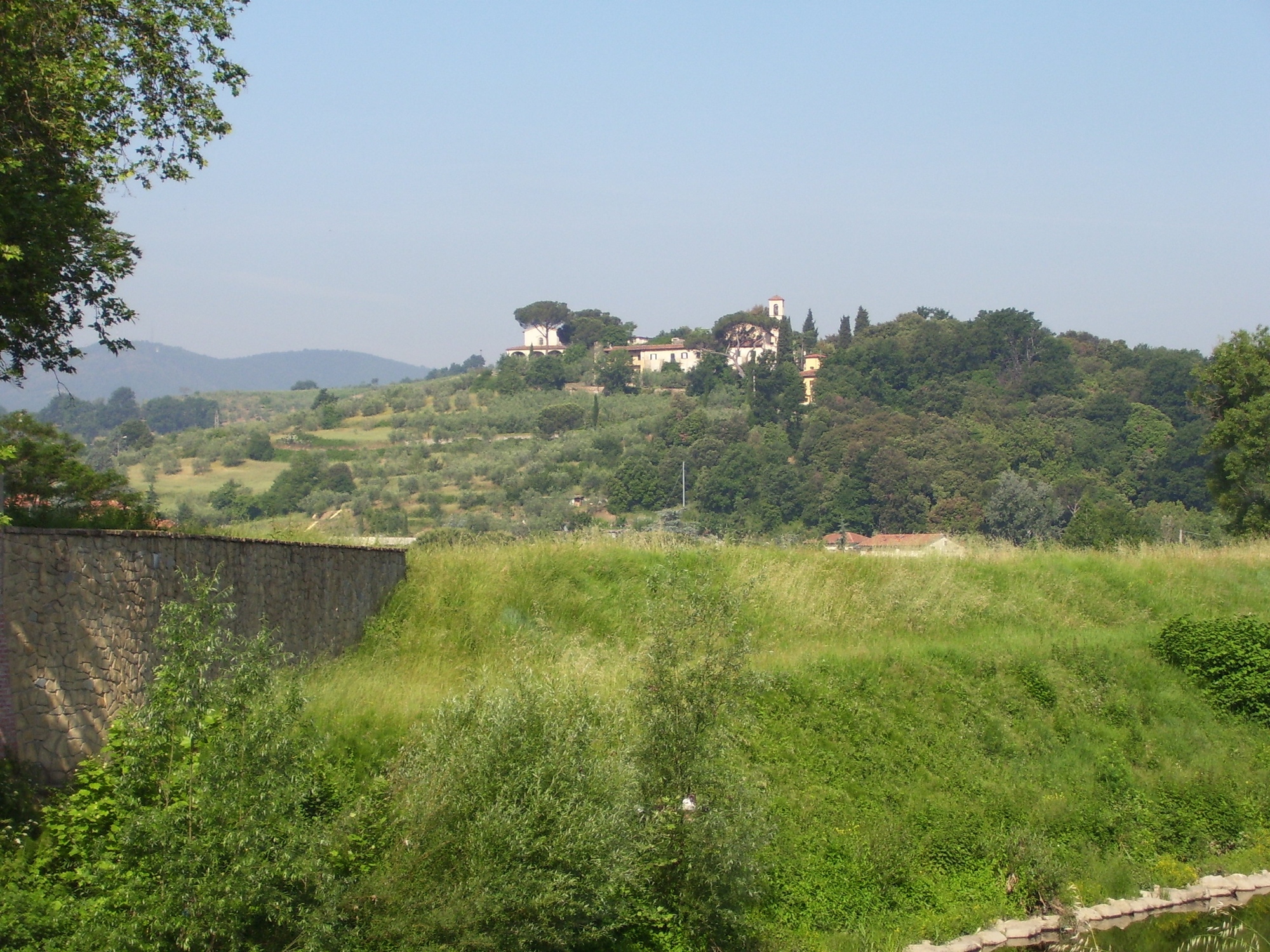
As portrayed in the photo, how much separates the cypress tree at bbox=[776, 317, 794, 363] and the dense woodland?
69cm

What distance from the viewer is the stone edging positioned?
13.9m

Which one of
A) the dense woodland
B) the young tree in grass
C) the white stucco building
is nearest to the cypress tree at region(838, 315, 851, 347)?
the dense woodland

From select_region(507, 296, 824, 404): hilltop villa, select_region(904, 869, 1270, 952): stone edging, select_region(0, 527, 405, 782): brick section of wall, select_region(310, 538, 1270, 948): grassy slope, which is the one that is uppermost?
select_region(507, 296, 824, 404): hilltop villa

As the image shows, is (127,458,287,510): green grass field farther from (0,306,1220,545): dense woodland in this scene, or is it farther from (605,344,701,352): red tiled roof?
(605,344,701,352): red tiled roof

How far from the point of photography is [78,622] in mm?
9664

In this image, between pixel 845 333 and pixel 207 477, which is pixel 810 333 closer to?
pixel 845 333

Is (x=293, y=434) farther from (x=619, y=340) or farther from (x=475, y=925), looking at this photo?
(x=475, y=925)

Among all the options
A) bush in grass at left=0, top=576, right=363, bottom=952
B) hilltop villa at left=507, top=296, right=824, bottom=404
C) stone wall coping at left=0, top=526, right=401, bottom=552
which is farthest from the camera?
hilltop villa at left=507, top=296, right=824, bottom=404

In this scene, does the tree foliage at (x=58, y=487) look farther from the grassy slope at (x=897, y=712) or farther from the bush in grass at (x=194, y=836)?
the bush in grass at (x=194, y=836)

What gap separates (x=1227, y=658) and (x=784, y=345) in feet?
325

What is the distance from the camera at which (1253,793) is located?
17516mm

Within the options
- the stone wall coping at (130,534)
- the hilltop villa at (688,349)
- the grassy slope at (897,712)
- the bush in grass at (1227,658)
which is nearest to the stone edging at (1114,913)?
the grassy slope at (897,712)

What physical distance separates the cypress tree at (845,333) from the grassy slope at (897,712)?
330ft

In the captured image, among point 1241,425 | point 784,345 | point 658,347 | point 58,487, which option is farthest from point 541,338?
point 58,487
